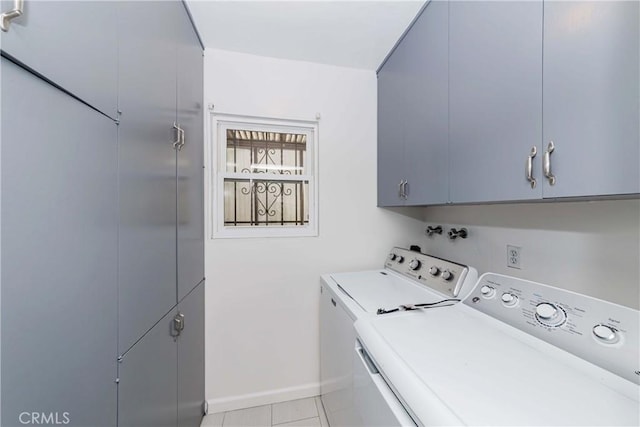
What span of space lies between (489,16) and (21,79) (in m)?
1.46

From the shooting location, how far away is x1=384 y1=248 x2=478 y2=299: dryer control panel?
1.24 meters

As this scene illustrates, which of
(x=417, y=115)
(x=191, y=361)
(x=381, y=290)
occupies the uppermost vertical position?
(x=417, y=115)

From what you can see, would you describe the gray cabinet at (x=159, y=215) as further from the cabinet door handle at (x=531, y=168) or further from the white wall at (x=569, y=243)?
the white wall at (x=569, y=243)

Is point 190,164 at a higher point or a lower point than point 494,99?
lower

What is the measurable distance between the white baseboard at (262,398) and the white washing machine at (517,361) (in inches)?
43.3

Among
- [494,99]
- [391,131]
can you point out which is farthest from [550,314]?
[391,131]

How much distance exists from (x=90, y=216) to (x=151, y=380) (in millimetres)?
743

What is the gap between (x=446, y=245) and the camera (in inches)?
69.0

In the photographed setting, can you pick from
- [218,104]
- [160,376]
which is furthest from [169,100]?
[160,376]

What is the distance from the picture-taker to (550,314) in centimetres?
84

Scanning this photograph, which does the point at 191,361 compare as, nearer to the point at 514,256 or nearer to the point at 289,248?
the point at 289,248

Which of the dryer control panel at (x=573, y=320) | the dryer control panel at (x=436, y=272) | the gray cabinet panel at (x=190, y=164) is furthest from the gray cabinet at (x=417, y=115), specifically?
the gray cabinet panel at (x=190, y=164)

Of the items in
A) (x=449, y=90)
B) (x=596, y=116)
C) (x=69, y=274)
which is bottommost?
(x=69, y=274)

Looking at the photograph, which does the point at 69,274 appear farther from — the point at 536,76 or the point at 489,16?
the point at 489,16
